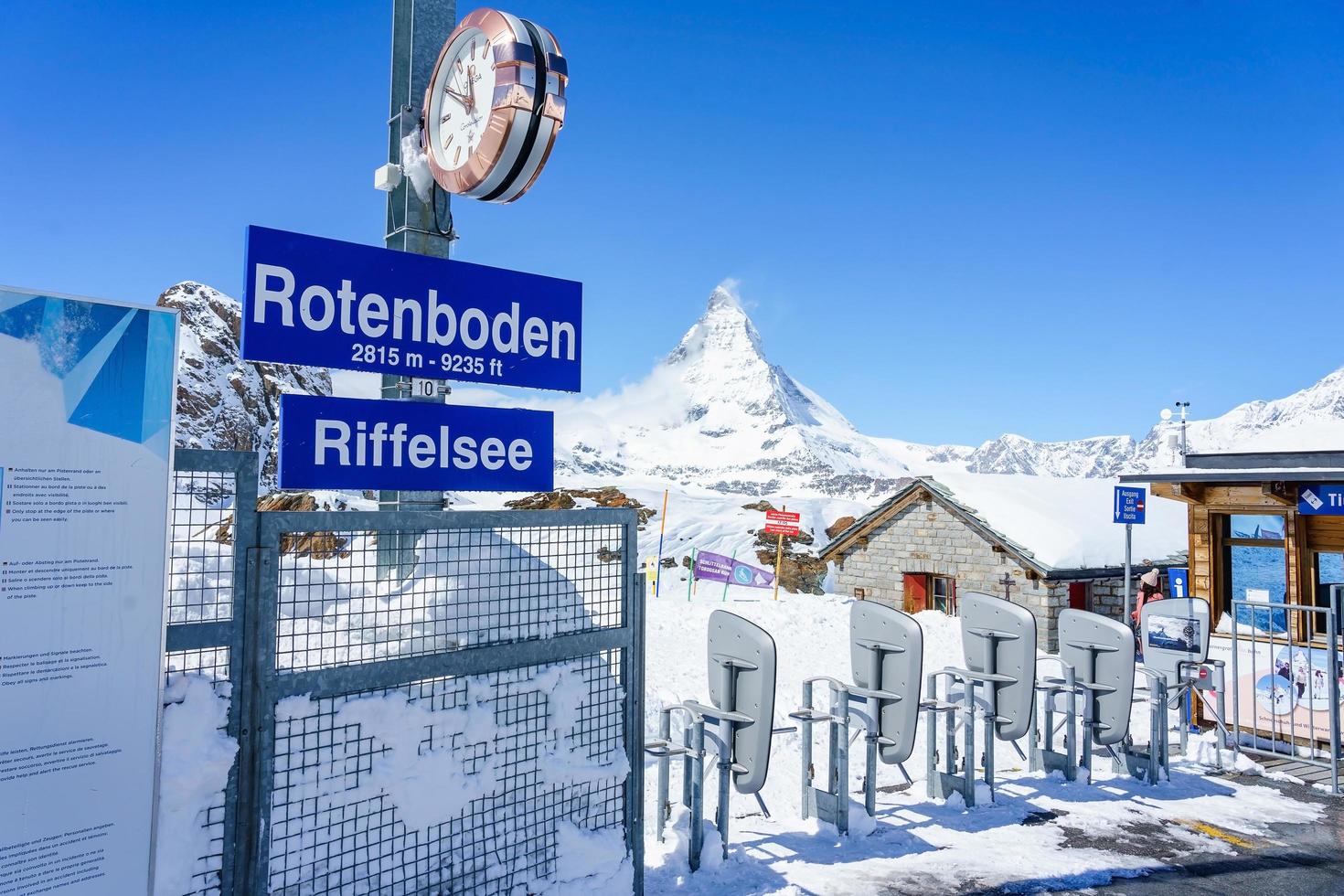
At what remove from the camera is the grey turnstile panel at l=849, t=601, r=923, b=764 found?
19.7ft

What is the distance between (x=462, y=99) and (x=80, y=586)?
329cm

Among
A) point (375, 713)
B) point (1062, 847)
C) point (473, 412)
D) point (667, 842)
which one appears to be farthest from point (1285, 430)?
point (375, 713)

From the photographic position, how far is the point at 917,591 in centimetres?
2072

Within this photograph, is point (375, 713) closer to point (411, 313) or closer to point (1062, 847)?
point (411, 313)

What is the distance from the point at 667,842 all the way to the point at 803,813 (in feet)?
4.60

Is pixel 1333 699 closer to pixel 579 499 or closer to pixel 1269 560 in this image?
pixel 1269 560

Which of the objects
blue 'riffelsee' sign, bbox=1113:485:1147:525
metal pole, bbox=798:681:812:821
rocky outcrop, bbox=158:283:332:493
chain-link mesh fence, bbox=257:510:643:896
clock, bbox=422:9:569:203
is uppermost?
rocky outcrop, bbox=158:283:332:493

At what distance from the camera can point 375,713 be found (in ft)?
10.5

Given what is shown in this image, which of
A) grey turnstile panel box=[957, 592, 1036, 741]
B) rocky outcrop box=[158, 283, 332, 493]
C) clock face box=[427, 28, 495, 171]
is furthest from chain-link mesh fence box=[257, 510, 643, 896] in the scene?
rocky outcrop box=[158, 283, 332, 493]

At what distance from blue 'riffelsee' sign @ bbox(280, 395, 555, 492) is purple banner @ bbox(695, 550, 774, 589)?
18260 mm

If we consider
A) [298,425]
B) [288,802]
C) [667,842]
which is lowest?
[667,842]

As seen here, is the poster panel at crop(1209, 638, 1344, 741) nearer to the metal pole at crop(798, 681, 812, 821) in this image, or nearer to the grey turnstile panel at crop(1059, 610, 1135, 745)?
the grey turnstile panel at crop(1059, 610, 1135, 745)

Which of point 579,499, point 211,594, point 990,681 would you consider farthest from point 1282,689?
point 579,499

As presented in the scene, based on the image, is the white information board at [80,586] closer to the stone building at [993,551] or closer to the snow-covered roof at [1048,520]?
the stone building at [993,551]
